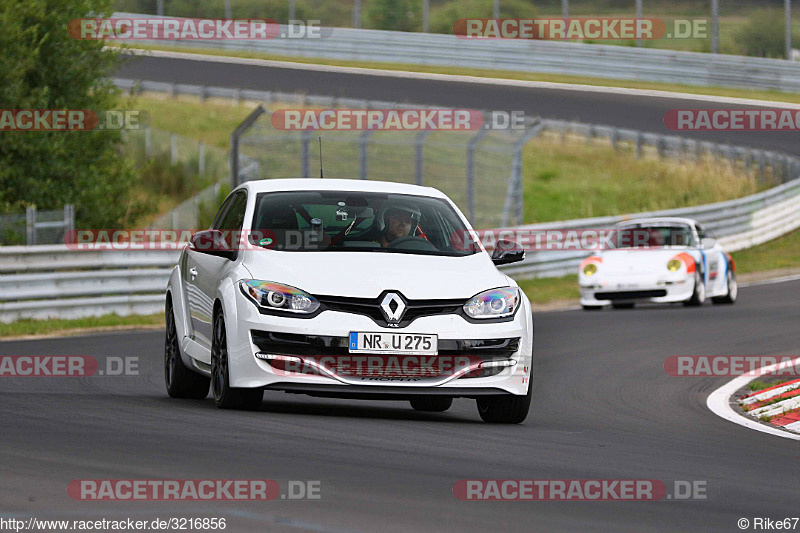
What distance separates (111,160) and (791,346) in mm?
11694

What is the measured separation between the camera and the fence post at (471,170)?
82.0ft

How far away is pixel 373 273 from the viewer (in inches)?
362

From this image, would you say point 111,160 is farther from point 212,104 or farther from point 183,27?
point 183,27

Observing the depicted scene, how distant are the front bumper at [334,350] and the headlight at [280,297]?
0.18 feet

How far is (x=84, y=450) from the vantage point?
749 cm

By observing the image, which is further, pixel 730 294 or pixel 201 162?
pixel 201 162

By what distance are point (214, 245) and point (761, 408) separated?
4243 mm

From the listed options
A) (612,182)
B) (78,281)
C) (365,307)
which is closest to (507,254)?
(365,307)

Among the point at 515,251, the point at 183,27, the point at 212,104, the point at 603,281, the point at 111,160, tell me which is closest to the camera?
the point at 515,251

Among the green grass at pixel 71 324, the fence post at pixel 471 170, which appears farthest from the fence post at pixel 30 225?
the fence post at pixel 471 170

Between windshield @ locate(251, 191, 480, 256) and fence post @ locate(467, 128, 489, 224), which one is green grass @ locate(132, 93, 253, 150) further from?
windshield @ locate(251, 191, 480, 256)

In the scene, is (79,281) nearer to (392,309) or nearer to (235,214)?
(235,214)

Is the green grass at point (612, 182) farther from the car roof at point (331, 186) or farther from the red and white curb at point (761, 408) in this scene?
the car roof at point (331, 186)

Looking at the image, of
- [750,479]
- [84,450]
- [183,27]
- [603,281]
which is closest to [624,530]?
[750,479]
